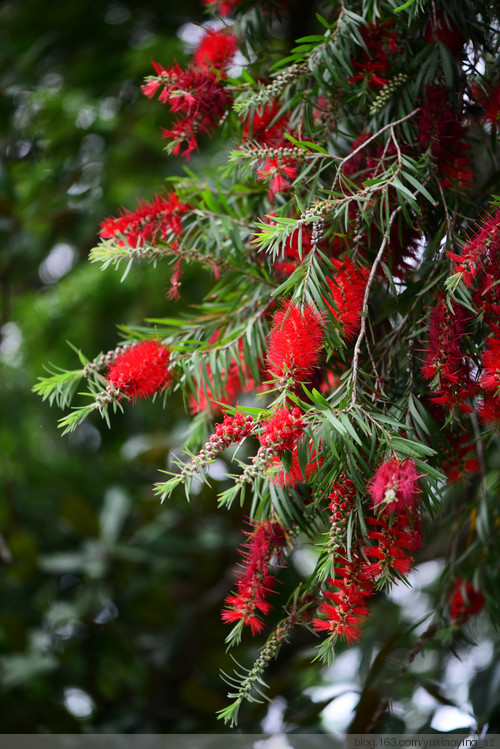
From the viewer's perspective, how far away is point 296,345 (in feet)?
1.56

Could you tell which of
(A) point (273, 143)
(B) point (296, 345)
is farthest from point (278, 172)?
(B) point (296, 345)

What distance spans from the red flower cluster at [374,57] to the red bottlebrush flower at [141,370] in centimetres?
34

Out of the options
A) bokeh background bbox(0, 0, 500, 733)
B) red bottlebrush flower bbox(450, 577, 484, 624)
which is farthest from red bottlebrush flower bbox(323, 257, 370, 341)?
bokeh background bbox(0, 0, 500, 733)

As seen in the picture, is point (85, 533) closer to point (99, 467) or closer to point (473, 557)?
point (99, 467)

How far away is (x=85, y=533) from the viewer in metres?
1.62

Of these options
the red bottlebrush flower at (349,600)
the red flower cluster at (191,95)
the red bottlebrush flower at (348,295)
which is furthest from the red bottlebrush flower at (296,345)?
the red flower cluster at (191,95)

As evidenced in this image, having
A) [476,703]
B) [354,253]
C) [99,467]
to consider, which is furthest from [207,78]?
[99,467]

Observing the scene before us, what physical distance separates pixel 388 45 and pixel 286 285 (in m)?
0.32

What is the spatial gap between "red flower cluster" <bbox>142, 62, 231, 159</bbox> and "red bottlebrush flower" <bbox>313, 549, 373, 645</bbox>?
457 millimetres

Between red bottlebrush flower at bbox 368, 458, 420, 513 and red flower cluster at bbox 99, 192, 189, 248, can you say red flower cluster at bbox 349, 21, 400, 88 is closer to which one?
red flower cluster at bbox 99, 192, 189, 248

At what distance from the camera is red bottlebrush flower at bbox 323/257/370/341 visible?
530 mm

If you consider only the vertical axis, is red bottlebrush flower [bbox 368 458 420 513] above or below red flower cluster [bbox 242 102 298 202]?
below

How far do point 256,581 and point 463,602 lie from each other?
48 centimetres

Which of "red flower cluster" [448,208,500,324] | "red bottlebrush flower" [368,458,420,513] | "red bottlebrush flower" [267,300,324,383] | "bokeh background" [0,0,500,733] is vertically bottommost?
"bokeh background" [0,0,500,733]
